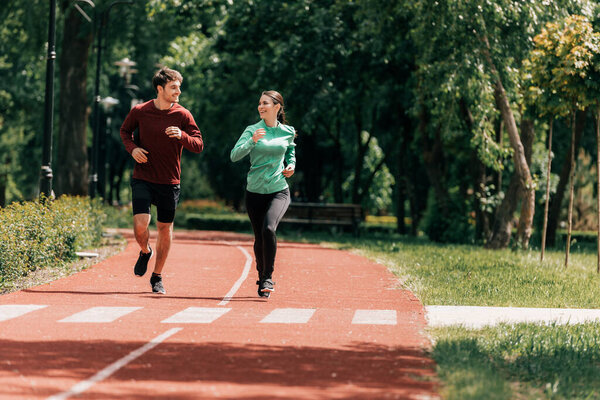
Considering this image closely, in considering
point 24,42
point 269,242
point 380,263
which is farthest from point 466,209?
point 269,242

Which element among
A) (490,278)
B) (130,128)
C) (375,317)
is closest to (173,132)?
(130,128)

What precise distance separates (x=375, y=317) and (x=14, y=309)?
3.45m

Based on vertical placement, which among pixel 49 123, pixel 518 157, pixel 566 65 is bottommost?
pixel 518 157

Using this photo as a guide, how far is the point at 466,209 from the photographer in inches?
1141

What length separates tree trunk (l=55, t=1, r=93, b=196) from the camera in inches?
1133

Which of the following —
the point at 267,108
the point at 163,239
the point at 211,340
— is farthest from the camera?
the point at 163,239

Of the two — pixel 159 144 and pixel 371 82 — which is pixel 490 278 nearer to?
pixel 159 144

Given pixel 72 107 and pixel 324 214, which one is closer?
pixel 72 107

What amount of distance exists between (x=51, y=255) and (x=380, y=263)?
5.84 metres

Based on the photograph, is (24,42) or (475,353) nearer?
(475,353)

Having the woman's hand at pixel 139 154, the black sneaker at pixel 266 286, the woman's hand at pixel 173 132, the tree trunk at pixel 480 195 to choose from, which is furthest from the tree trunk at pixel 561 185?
the woman's hand at pixel 139 154

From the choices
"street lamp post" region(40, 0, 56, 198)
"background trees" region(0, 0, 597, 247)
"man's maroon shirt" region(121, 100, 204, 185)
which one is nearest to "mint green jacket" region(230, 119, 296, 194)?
"man's maroon shirt" region(121, 100, 204, 185)

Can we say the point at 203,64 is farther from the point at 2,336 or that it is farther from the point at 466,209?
the point at 2,336

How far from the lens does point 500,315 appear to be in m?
10.0
